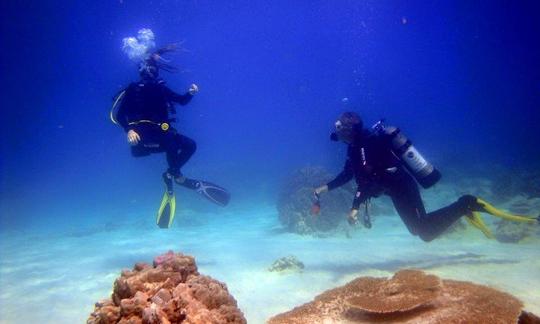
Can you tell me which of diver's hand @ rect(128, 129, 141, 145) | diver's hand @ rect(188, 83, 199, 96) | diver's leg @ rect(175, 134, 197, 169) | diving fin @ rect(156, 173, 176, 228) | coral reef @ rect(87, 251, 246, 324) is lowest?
coral reef @ rect(87, 251, 246, 324)

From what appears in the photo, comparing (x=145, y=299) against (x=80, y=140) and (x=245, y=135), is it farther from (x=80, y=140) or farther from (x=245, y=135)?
(x=245, y=135)

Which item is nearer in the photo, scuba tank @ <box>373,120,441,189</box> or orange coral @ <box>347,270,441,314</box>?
orange coral @ <box>347,270,441,314</box>

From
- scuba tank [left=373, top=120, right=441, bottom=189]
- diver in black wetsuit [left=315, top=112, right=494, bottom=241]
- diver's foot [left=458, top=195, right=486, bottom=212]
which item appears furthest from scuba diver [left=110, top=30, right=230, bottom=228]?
diver's foot [left=458, top=195, right=486, bottom=212]

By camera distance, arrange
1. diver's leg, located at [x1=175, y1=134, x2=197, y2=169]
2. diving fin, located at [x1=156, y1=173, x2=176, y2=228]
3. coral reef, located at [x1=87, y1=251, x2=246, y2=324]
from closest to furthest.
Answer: coral reef, located at [x1=87, y1=251, x2=246, y2=324] < diving fin, located at [x1=156, y1=173, x2=176, y2=228] < diver's leg, located at [x1=175, y1=134, x2=197, y2=169]

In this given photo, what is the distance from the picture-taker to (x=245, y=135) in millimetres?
174125

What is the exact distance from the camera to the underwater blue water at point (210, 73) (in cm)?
3472

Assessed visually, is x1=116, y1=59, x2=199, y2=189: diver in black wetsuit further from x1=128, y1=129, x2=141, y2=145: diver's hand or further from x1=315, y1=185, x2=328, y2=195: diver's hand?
x1=315, y1=185, x2=328, y2=195: diver's hand

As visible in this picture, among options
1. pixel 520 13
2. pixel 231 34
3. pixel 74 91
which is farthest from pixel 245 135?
pixel 520 13

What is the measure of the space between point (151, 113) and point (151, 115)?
0.20 ft

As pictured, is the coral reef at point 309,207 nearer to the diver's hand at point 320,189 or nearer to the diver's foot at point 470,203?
the diver's hand at point 320,189

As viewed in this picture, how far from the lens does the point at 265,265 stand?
8938 millimetres

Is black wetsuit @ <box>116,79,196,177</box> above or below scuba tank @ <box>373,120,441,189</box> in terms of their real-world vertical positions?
above

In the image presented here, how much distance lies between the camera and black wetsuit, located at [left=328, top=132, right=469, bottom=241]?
24.2ft

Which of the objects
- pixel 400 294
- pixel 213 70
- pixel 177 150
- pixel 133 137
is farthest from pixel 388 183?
pixel 213 70
